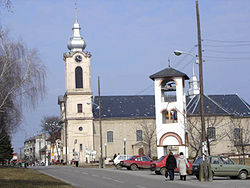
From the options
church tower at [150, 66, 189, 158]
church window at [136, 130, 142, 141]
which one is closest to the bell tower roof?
church tower at [150, 66, 189, 158]

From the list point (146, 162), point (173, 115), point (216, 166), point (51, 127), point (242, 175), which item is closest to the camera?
point (242, 175)

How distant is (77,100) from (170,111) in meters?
33.7

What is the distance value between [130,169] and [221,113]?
149ft

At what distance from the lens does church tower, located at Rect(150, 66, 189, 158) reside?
5212 centimetres

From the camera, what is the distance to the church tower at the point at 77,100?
276ft

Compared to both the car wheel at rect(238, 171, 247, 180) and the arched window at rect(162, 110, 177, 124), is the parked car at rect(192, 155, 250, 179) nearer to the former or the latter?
the car wheel at rect(238, 171, 247, 180)

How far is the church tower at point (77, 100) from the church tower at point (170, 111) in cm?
3222

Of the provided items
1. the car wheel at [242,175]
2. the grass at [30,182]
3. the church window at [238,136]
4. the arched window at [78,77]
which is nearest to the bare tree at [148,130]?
the arched window at [78,77]

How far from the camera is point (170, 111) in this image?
53375 millimetres

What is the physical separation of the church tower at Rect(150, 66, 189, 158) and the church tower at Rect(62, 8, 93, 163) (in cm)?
3222

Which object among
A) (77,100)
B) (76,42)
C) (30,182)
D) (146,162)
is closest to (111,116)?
(77,100)

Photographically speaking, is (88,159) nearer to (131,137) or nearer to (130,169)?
(131,137)

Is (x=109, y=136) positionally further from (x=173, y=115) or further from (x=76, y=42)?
(x=173, y=115)

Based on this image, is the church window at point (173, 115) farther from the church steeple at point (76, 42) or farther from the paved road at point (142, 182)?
the church steeple at point (76, 42)
